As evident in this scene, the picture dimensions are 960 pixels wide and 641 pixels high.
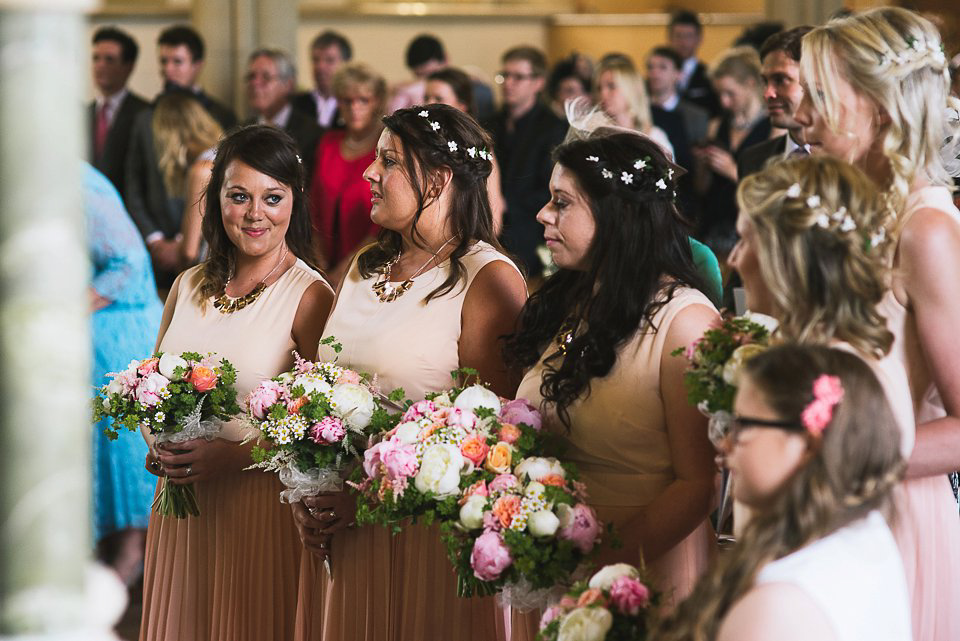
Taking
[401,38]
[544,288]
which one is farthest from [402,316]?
[401,38]

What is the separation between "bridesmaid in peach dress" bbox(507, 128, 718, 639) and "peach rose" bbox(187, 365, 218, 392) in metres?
1.03

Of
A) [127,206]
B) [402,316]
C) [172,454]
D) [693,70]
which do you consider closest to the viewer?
[402,316]

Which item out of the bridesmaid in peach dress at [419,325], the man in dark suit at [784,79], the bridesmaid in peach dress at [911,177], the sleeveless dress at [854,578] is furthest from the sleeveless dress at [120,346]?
the sleeveless dress at [854,578]

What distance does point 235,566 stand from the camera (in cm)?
397

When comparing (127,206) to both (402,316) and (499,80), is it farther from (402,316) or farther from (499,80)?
(402,316)

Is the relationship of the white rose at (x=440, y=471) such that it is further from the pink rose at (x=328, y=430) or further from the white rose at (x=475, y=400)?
the pink rose at (x=328, y=430)

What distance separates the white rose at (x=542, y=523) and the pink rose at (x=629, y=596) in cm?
35

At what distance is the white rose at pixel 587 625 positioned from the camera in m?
2.25

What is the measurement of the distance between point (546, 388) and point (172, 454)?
1321 millimetres

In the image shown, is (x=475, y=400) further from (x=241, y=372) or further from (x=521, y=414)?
(x=241, y=372)

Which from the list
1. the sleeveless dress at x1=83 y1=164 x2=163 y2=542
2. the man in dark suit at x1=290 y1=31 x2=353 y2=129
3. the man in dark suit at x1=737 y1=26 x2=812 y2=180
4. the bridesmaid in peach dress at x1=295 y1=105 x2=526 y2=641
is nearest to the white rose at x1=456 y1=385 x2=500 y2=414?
the bridesmaid in peach dress at x1=295 y1=105 x2=526 y2=641

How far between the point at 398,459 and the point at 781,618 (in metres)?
1.17

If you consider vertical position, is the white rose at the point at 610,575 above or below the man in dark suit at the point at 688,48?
below

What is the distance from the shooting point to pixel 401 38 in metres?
14.1
